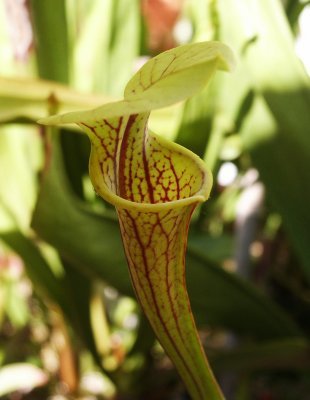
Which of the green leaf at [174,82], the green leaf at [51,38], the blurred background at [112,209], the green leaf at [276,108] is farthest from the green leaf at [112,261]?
the green leaf at [174,82]

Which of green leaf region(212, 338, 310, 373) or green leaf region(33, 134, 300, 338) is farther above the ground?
green leaf region(33, 134, 300, 338)

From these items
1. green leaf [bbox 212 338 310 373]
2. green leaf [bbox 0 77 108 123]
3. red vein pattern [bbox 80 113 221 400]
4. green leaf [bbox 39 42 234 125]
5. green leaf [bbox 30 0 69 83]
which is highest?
green leaf [bbox 30 0 69 83]

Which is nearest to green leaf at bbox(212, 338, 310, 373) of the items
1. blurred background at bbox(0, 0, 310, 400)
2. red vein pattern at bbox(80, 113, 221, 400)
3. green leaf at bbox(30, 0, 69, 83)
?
blurred background at bbox(0, 0, 310, 400)

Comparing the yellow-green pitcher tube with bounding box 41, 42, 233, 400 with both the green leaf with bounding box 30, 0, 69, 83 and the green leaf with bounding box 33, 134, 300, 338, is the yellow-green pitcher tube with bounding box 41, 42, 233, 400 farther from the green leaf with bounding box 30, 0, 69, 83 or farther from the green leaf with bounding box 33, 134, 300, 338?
the green leaf with bounding box 30, 0, 69, 83

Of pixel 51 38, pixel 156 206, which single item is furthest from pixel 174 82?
pixel 51 38

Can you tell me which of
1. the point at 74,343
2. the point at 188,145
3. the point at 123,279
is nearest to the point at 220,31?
the point at 188,145

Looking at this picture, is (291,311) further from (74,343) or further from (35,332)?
(35,332)

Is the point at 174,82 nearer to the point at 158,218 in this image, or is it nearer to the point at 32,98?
the point at 158,218

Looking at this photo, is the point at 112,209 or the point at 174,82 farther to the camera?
the point at 112,209

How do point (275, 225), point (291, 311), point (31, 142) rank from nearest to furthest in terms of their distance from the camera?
1. point (31, 142)
2. point (291, 311)
3. point (275, 225)
